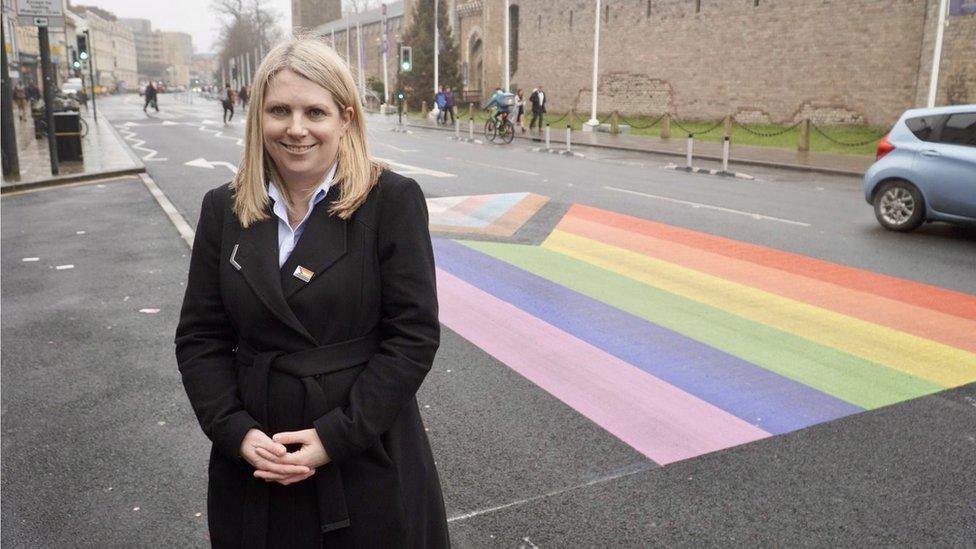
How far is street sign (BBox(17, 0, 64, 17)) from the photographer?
49.4 ft

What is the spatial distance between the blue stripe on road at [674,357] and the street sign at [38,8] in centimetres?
1132

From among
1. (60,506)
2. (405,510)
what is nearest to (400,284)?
(405,510)

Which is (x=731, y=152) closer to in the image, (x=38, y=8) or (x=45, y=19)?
(x=45, y=19)

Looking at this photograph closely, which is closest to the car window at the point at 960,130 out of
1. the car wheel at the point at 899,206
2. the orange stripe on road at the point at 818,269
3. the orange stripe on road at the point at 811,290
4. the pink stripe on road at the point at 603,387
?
the car wheel at the point at 899,206

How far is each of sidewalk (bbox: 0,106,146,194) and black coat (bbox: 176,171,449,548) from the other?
14.7m

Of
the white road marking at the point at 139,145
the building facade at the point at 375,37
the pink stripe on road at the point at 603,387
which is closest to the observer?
→ the pink stripe on road at the point at 603,387

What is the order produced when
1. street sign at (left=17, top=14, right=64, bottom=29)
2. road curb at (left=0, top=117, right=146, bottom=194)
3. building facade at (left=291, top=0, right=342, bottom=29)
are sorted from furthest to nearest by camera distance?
1. building facade at (left=291, top=0, right=342, bottom=29)
2. street sign at (left=17, top=14, right=64, bottom=29)
3. road curb at (left=0, top=117, right=146, bottom=194)

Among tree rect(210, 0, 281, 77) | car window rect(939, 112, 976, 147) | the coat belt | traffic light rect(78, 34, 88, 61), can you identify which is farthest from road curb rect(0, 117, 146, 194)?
tree rect(210, 0, 281, 77)

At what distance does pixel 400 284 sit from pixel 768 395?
3539 millimetres

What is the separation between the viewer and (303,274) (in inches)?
76.0

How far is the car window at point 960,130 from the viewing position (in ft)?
32.3

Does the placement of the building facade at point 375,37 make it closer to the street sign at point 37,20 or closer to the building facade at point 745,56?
the building facade at point 745,56

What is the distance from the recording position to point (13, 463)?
409 cm

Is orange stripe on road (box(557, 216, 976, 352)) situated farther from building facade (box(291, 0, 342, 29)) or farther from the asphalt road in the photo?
building facade (box(291, 0, 342, 29))
